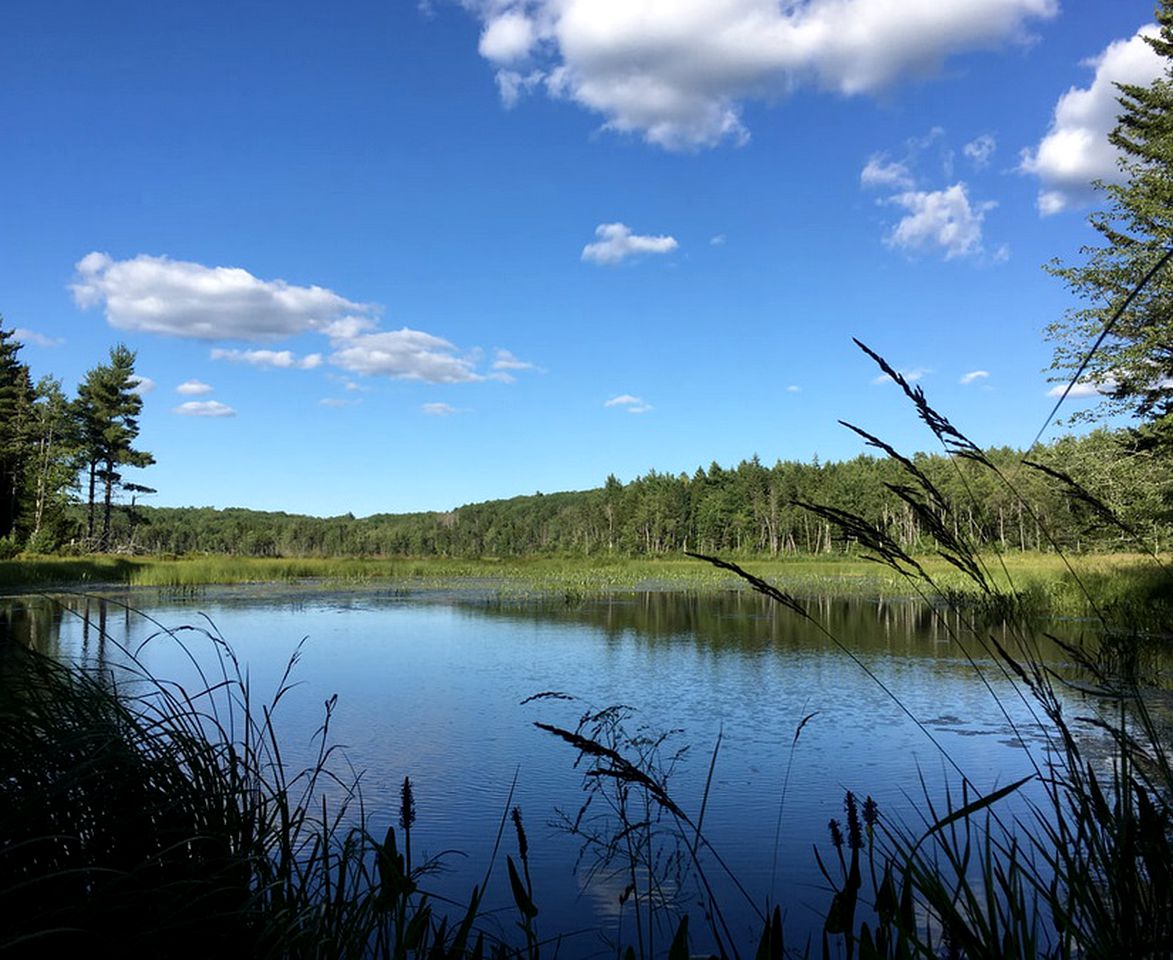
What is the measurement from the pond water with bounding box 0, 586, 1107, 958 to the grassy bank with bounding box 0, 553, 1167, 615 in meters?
3.46

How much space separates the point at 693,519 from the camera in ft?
325

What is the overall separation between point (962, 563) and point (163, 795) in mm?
2902

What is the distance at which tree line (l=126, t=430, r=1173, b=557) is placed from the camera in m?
18.9

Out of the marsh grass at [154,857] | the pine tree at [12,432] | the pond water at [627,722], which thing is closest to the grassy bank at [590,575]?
the pond water at [627,722]

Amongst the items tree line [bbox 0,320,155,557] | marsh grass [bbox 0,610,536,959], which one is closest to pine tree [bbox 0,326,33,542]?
tree line [bbox 0,320,155,557]

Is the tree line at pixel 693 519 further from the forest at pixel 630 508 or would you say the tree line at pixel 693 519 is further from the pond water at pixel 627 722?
the pond water at pixel 627 722

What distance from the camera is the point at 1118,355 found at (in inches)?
743

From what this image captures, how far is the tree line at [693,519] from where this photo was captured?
18.9 m

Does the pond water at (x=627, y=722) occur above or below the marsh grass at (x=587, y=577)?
below

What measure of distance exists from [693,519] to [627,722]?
298 ft

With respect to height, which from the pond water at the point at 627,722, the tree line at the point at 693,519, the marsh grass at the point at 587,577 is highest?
the tree line at the point at 693,519

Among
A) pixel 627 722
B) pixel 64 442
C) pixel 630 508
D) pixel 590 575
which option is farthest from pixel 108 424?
pixel 630 508

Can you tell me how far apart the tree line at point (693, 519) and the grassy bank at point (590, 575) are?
1.37 meters

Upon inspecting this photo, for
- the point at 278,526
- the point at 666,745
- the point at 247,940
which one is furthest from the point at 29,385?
the point at 278,526
